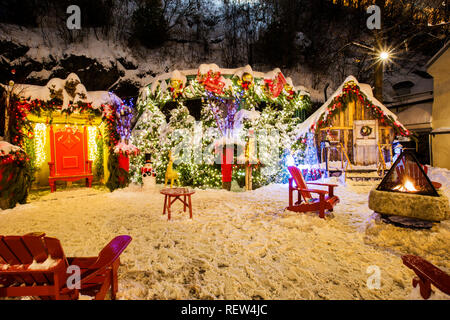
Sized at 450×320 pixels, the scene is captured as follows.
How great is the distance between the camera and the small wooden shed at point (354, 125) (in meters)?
9.74

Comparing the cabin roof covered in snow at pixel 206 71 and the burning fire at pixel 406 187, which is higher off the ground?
the cabin roof covered in snow at pixel 206 71

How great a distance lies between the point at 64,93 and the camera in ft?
24.3

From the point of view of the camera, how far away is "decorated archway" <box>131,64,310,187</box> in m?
8.82

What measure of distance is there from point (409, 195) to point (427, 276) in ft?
9.55

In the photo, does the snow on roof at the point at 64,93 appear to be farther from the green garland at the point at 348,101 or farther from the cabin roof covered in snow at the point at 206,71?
the green garland at the point at 348,101

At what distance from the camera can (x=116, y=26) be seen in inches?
613

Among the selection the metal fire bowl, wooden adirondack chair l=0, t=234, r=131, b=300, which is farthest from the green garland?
wooden adirondack chair l=0, t=234, r=131, b=300

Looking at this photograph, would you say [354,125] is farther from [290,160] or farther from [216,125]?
[216,125]

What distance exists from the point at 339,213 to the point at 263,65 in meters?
15.8

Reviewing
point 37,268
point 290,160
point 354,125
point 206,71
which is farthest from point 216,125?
point 37,268

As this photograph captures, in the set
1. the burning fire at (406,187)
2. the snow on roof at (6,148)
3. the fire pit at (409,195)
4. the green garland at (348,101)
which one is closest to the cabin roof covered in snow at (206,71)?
the green garland at (348,101)

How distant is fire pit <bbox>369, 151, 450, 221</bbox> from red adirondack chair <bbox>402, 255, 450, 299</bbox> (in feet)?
7.80

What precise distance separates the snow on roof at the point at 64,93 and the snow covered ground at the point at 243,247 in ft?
11.1
